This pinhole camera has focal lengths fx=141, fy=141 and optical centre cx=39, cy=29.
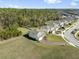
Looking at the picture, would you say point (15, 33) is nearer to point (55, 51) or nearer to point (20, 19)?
point (55, 51)

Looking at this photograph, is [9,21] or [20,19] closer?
[9,21]

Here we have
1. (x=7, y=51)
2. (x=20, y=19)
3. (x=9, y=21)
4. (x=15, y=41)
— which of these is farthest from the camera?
(x=20, y=19)

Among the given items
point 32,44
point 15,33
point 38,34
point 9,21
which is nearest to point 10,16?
point 9,21

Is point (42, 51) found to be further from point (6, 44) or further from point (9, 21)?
point (9, 21)

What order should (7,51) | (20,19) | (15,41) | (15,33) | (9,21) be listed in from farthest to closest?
(20,19), (9,21), (15,33), (15,41), (7,51)

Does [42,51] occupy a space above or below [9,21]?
below

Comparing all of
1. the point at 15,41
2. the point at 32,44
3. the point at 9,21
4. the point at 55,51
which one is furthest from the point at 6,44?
the point at 9,21
